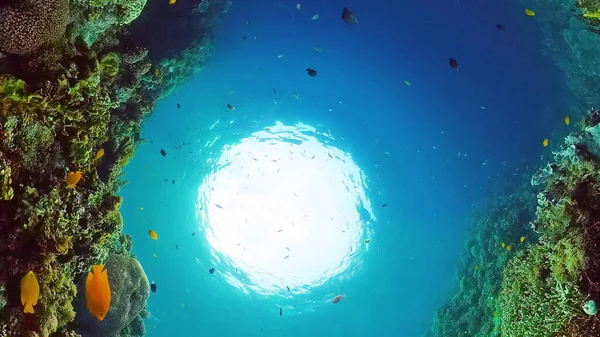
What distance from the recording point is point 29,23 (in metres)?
4.39

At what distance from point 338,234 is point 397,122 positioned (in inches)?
444

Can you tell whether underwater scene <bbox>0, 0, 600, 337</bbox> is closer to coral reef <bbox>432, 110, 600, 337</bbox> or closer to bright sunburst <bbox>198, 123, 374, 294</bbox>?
coral reef <bbox>432, 110, 600, 337</bbox>

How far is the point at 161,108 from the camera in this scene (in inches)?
695

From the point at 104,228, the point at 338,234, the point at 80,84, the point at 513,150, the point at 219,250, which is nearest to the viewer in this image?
the point at 80,84

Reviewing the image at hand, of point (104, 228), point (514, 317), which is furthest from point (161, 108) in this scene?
point (514, 317)

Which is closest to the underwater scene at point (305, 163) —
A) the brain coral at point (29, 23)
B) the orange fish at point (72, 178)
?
the brain coral at point (29, 23)

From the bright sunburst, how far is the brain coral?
15.0 m

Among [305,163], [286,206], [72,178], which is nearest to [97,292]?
[72,178]

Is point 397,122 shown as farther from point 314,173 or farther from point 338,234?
point 338,234

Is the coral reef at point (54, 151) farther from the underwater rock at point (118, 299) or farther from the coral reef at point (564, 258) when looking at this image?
the coral reef at point (564, 258)

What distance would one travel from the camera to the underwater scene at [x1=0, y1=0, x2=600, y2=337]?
560 centimetres

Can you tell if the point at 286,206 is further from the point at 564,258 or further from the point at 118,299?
the point at 564,258

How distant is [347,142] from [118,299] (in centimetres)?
1456

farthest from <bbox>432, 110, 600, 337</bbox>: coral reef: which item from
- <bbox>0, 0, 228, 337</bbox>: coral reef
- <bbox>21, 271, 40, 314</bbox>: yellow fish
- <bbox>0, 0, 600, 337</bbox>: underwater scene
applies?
<bbox>0, 0, 228, 337</bbox>: coral reef
